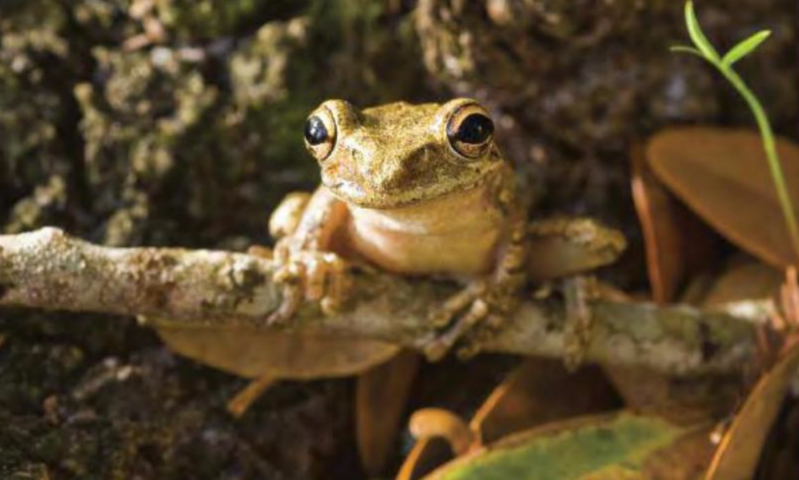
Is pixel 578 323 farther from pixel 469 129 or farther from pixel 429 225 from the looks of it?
pixel 469 129

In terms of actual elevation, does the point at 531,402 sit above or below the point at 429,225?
below

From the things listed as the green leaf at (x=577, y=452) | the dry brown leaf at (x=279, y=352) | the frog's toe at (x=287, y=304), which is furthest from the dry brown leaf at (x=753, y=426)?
the frog's toe at (x=287, y=304)

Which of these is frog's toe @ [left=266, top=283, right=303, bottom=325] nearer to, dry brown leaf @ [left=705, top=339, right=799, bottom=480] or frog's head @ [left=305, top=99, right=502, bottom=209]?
frog's head @ [left=305, top=99, right=502, bottom=209]

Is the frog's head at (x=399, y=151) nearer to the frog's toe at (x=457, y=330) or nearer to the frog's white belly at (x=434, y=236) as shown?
the frog's white belly at (x=434, y=236)

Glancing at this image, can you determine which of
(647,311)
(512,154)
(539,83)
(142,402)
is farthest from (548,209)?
(142,402)

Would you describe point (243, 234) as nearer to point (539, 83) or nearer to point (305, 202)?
point (305, 202)

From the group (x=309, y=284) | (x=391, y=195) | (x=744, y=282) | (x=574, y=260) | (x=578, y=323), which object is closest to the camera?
(x=391, y=195)

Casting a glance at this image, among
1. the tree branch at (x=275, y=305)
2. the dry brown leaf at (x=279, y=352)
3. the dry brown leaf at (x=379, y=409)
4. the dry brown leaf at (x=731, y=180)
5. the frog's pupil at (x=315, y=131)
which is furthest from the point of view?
the dry brown leaf at (x=731, y=180)

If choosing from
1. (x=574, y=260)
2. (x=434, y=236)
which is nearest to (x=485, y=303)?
(x=434, y=236)
